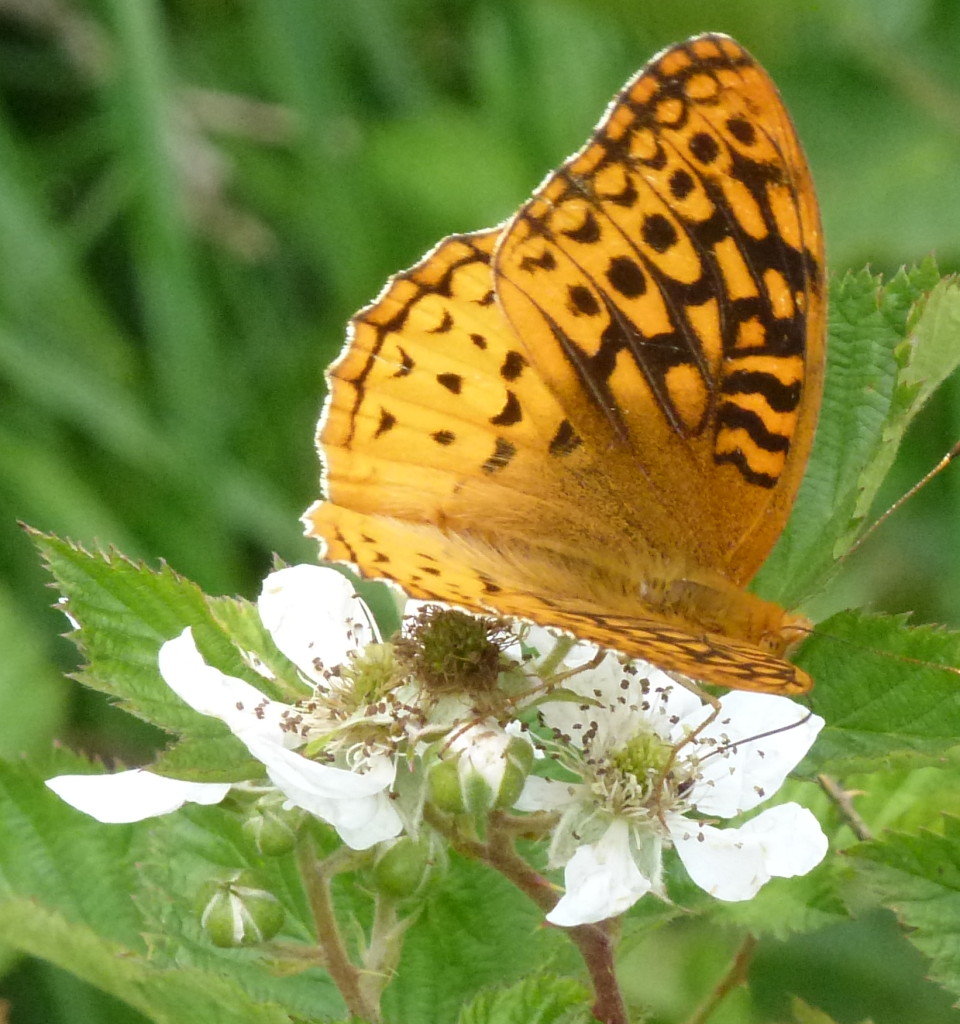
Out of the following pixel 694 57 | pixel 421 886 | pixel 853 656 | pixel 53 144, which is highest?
pixel 53 144

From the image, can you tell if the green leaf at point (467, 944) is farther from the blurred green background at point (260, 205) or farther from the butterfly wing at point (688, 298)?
the blurred green background at point (260, 205)

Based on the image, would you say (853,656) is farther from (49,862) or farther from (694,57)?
(49,862)

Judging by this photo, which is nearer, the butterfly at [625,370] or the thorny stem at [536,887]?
the thorny stem at [536,887]

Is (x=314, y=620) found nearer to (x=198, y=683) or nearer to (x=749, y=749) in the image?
(x=198, y=683)

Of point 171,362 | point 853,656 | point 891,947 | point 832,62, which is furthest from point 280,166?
point 853,656

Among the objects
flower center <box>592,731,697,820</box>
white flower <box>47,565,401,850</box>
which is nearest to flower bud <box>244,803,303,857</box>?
white flower <box>47,565,401,850</box>

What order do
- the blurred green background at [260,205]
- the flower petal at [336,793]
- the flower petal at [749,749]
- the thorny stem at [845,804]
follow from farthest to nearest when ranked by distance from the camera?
the blurred green background at [260,205]
the thorny stem at [845,804]
the flower petal at [749,749]
the flower petal at [336,793]

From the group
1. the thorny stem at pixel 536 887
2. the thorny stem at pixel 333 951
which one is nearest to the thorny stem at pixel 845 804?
the thorny stem at pixel 536 887
